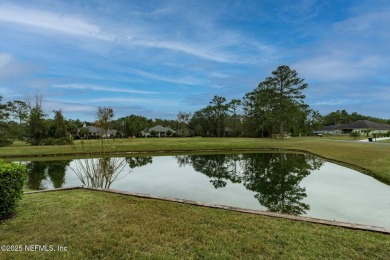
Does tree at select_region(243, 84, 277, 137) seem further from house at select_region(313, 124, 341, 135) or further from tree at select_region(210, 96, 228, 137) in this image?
house at select_region(313, 124, 341, 135)

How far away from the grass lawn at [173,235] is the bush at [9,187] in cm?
25

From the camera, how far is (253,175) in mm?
12273

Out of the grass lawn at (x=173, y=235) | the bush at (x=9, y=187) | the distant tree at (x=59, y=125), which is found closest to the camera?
the grass lawn at (x=173, y=235)

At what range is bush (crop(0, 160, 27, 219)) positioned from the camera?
4629 mm

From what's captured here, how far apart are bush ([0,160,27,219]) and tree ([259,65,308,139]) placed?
133ft

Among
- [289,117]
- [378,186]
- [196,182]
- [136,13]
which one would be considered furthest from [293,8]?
[289,117]

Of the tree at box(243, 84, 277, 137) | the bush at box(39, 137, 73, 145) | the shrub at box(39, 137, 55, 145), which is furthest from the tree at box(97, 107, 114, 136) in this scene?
the tree at box(243, 84, 277, 137)

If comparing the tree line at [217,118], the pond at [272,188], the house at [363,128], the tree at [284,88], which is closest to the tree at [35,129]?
the tree line at [217,118]

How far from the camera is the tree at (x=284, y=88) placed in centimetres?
4047

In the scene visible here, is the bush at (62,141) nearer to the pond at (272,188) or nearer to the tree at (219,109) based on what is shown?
the pond at (272,188)

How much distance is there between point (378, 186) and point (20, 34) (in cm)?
1814

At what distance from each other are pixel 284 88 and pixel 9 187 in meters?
42.1

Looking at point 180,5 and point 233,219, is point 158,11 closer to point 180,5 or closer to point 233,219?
point 180,5

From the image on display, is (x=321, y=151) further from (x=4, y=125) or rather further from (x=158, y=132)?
(x=158, y=132)
